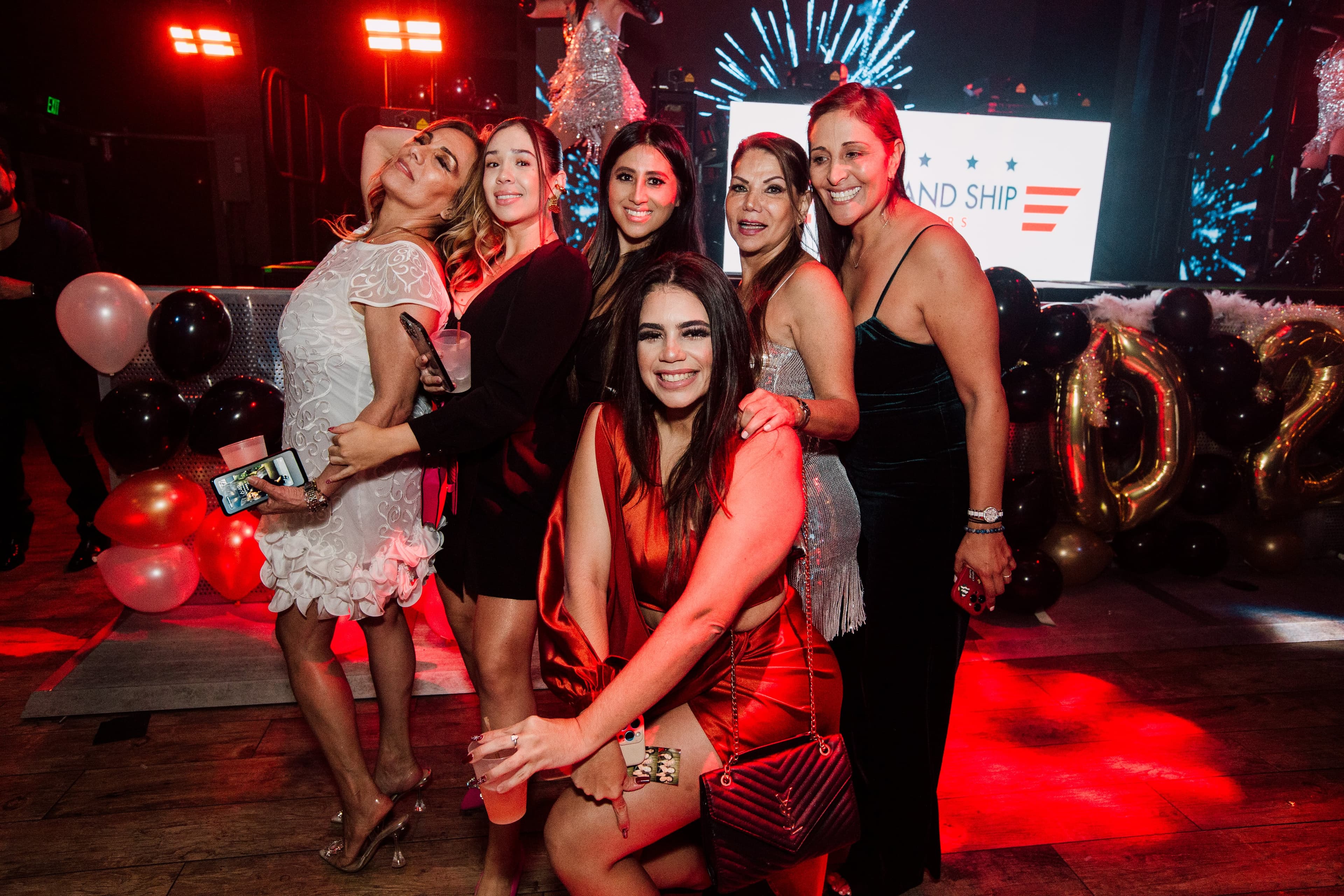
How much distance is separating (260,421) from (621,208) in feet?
5.44

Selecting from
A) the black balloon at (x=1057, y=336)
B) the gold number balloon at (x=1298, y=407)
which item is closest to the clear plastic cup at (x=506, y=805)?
the black balloon at (x=1057, y=336)

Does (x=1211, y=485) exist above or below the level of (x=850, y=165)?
below

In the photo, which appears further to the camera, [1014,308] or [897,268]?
[1014,308]

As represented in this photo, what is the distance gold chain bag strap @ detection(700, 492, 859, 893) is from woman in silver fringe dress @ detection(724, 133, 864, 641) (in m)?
0.39

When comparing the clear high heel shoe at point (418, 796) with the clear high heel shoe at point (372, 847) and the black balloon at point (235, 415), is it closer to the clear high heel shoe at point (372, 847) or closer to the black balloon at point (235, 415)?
the clear high heel shoe at point (372, 847)

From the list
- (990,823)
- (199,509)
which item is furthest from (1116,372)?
(199,509)

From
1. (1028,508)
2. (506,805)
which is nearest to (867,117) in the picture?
(506,805)

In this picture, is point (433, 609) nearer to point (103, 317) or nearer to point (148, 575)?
point (148, 575)

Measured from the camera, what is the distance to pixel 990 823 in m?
2.09

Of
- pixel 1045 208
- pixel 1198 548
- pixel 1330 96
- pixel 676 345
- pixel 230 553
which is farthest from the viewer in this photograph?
pixel 1045 208

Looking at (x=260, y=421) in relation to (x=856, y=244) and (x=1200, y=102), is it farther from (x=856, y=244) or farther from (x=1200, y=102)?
(x=1200, y=102)

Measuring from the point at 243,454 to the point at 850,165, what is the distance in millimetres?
1369

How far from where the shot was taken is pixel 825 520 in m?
1.67

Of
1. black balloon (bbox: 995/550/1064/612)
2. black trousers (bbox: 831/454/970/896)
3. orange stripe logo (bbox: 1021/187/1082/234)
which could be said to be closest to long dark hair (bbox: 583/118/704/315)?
black trousers (bbox: 831/454/970/896)
